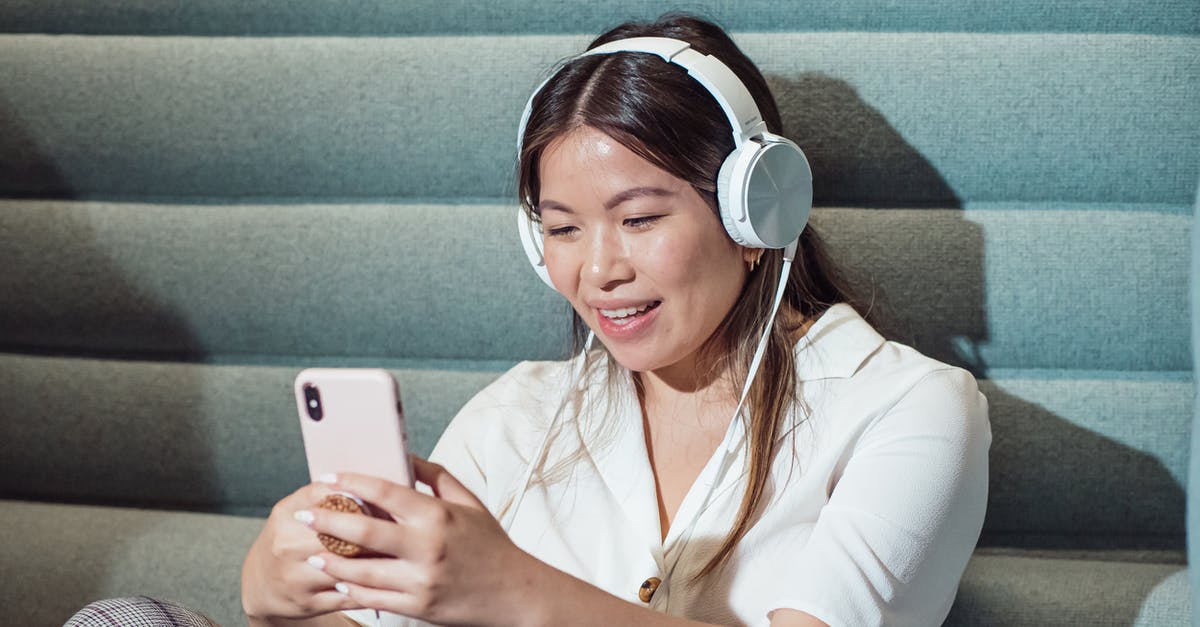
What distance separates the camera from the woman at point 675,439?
Answer: 2.80 feet

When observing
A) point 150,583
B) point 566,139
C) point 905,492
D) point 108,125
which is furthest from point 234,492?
point 905,492

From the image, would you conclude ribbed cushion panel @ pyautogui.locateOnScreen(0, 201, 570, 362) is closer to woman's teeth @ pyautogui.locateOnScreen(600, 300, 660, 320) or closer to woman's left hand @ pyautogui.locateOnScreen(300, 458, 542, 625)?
woman's teeth @ pyautogui.locateOnScreen(600, 300, 660, 320)

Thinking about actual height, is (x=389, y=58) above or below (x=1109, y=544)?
above

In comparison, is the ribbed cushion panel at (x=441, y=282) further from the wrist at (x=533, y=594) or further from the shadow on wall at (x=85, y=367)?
the wrist at (x=533, y=594)

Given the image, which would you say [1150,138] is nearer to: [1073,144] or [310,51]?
[1073,144]

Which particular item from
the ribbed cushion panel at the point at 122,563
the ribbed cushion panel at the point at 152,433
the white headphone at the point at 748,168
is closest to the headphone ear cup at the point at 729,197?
the white headphone at the point at 748,168

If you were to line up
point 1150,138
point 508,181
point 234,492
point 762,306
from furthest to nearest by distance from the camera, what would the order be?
1. point 234,492
2. point 508,181
3. point 1150,138
4. point 762,306

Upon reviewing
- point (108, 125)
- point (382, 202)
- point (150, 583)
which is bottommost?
point (150, 583)

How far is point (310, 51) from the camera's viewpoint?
140cm

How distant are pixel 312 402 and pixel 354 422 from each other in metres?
0.04

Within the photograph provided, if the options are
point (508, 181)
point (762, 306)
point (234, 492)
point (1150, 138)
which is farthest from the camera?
point (234, 492)

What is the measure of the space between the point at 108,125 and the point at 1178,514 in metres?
1.38

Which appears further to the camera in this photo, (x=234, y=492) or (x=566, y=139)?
(x=234, y=492)

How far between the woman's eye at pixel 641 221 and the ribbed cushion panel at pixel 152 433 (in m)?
0.51
